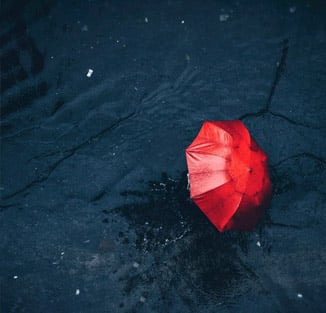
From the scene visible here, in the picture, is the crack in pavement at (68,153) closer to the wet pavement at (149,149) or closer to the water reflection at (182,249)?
the wet pavement at (149,149)

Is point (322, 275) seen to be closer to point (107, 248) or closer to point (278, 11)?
point (107, 248)

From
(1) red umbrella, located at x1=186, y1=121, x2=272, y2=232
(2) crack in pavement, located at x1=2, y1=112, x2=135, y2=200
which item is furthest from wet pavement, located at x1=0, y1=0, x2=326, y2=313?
(1) red umbrella, located at x1=186, y1=121, x2=272, y2=232

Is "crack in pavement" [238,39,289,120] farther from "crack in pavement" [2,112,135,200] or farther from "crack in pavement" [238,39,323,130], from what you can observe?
"crack in pavement" [2,112,135,200]

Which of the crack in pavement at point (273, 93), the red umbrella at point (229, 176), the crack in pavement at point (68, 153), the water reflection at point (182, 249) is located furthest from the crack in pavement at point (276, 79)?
the crack in pavement at point (68, 153)

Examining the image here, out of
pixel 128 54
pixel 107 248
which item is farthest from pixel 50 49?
pixel 107 248

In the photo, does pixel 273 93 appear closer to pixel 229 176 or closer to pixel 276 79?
pixel 276 79
